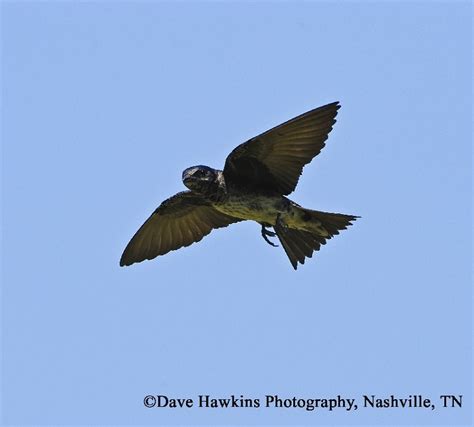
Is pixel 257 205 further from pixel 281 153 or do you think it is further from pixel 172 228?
pixel 172 228

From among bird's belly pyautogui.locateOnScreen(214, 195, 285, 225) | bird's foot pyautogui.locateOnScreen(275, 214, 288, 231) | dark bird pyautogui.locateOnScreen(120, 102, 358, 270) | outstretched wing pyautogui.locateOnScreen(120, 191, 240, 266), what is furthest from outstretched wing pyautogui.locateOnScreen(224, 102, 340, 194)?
outstretched wing pyautogui.locateOnScreen(120, 191, 240, 266)

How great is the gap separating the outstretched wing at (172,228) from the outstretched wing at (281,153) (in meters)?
1.19

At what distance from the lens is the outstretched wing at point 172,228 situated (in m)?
13.4

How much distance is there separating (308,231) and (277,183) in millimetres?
574

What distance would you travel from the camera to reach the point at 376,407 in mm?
11711

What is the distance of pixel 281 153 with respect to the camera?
12.1 m

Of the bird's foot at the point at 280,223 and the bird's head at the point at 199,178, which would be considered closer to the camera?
the bird's head at the point at 199,178

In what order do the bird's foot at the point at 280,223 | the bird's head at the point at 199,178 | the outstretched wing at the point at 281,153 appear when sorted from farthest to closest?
the bird's foot at the point at 280,223 → the bird's head at the point at 199,178 → the outstretched wing at the point at 281,153

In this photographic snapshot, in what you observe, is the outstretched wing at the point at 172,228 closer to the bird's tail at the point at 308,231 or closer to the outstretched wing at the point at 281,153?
the bird's tail at the point at 308,231

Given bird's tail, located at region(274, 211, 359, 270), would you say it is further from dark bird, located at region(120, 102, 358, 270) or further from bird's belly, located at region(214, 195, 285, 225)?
Answer: bird's belly, located at region(214, 195, 285, 225)

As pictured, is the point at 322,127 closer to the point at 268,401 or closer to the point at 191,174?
the point at 191,174

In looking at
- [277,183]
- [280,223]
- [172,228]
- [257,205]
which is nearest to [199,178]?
[257,205]

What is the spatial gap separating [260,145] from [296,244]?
1.16 meters

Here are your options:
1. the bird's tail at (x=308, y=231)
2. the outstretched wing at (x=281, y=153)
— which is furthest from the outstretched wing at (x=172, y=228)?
the outstretched wing at (x=281, y=153)
